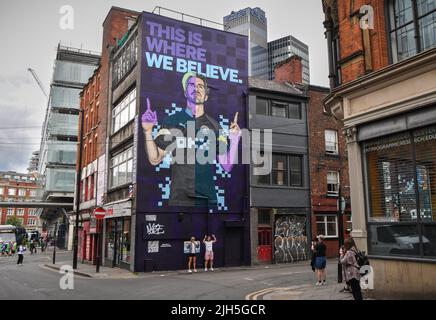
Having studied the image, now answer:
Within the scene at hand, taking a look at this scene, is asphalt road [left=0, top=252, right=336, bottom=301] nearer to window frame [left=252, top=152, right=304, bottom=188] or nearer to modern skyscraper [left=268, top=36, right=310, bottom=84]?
window frame [left=252, top=152, right=304, bottom=188]

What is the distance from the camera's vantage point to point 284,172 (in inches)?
1058

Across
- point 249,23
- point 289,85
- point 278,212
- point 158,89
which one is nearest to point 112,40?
point 158,89

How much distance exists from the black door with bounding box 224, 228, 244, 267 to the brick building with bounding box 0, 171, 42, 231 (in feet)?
366

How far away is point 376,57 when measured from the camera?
40.1 feet

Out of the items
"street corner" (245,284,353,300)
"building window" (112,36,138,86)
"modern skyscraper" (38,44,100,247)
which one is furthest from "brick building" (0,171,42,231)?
"street corner" (245,284,353,300)

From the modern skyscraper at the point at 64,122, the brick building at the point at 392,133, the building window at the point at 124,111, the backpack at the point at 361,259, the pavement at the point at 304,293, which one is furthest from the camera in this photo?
the modern skyscraper at the point at 64,122

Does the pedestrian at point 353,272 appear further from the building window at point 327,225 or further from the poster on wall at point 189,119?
the building window at point 327,225

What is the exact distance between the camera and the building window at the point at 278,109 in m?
27.0

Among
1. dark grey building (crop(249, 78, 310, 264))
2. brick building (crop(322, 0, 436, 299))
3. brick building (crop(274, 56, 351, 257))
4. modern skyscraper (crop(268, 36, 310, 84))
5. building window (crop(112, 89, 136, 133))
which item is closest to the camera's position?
brick building (crop(322, 0, 436, 299))

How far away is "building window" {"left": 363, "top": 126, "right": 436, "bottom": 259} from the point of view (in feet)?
33.8

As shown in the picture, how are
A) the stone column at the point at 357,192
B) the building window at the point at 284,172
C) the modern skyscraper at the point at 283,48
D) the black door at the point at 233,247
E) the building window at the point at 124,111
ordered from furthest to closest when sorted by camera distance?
1. the modern skyscraper at the point at 283,48
2. the building window at the point at 284,172
3. the building window at the point at 124,111
4. the black door at the point at 233,247
5. the stone column at the point at 357,192

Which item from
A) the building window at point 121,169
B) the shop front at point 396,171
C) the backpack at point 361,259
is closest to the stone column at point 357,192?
the shop front at point 396,171

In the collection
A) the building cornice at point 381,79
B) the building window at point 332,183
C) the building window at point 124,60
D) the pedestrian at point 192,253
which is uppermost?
the building window at point 124,60

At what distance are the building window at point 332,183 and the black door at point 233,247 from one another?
24.3ft
